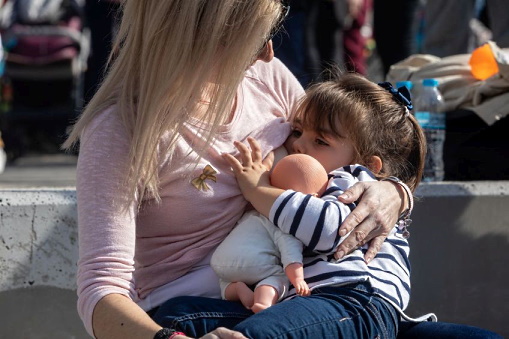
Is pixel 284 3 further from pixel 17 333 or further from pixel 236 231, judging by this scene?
pixel 17 333

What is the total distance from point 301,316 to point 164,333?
0.28 meters

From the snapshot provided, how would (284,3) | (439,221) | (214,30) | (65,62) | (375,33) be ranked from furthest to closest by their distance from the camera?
(65,62)
(375,33)
(439,221)
(284,3)
(214,30)

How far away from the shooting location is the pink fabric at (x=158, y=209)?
2109mm

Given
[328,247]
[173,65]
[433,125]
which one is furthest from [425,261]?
[173,65]

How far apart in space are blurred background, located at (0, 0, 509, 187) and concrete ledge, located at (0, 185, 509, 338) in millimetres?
524

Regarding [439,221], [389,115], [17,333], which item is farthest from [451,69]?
[17,333]

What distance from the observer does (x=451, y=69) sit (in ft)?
13.6

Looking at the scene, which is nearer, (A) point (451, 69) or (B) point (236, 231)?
(B) point (236, 231)

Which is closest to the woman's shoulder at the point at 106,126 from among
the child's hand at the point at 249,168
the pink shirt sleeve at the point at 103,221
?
the pink shirt sleeve at the point at 103,221

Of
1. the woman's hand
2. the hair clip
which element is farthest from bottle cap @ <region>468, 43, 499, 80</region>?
the woman's hand

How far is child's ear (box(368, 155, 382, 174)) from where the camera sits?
243 centimetres

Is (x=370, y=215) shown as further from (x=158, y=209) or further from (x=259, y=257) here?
A: (x=158, y=209)

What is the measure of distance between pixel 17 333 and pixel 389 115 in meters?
1.38

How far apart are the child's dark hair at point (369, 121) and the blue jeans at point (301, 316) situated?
1.36 ft
